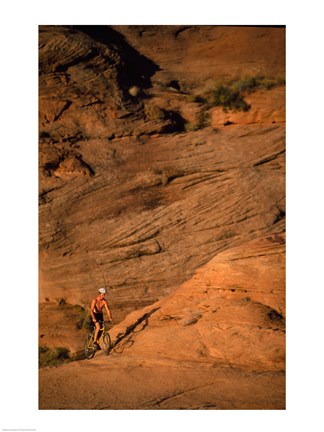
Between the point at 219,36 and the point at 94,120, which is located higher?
the point at 219,36

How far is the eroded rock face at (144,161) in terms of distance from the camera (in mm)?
14266

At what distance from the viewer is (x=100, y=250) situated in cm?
1439

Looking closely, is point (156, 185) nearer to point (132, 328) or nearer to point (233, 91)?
point (233, 91)

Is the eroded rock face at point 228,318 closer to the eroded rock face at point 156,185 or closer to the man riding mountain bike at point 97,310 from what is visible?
the eroded rock face at point 156,185

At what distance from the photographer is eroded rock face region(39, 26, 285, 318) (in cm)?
1427

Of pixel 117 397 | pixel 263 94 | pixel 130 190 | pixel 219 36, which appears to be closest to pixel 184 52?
pixel 219 36

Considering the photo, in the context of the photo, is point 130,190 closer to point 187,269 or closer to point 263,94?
point 187,269

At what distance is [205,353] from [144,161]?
22.0 feet

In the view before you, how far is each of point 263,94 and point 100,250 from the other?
6752 mm

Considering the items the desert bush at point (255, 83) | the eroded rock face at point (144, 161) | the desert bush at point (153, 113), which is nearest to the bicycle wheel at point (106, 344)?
the eroded rock face at point (144, 161)

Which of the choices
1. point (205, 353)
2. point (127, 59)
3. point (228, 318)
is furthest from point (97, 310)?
point (127, 59)

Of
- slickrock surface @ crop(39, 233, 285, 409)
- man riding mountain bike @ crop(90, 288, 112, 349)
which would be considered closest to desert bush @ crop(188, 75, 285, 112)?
slickrock surface @ crop(39, 233, 285, 409)

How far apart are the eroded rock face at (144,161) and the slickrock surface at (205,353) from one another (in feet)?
9.64

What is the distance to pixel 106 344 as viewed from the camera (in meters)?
11.1
